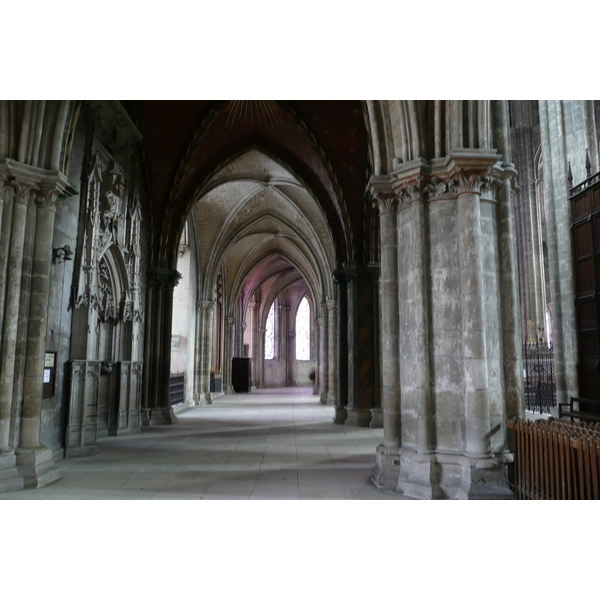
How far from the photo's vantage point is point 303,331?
39594 millimetres

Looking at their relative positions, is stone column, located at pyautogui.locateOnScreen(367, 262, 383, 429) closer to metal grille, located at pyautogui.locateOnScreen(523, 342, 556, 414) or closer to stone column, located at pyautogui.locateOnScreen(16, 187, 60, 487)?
metal grille, located at pyautogui.locateOnScreen(523, 342, 556, 414)

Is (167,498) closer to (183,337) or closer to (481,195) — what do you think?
(481,195)

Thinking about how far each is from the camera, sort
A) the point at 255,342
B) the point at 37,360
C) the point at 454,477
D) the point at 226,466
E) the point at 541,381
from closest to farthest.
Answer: the point at 454,477 → the point at 37,360 → the point at 226,466 → the point at 541,381 → the point at 255,342

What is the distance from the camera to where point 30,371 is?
6090 millimetres

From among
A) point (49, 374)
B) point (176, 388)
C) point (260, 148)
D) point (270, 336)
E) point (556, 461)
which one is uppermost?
point (260, 148)

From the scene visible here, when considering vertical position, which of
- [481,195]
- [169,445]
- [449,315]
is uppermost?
[481,195]

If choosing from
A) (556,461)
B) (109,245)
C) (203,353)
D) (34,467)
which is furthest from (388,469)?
(203,353)

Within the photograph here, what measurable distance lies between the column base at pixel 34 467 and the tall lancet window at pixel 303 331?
108 feet

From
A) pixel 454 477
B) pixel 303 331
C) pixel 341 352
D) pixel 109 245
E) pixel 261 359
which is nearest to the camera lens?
pixel 454 477

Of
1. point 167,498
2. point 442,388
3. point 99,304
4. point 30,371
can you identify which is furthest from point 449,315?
point 99,304

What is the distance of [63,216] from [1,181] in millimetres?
1765

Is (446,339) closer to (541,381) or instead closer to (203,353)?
(541,381)

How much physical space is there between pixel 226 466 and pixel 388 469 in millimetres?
2428

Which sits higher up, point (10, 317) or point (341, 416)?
point (10, 317)
